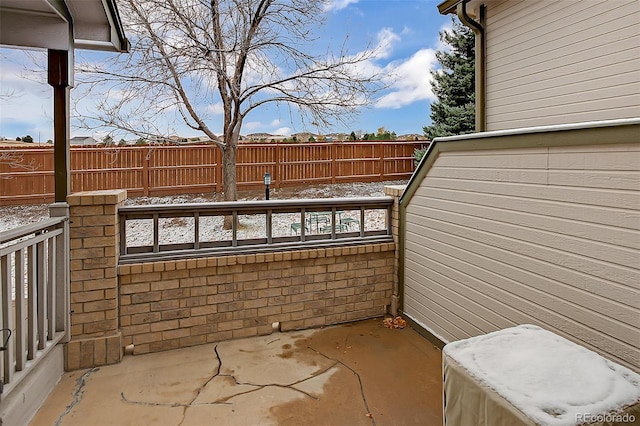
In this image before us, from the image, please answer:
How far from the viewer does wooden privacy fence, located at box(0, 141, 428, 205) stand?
534 centimetres

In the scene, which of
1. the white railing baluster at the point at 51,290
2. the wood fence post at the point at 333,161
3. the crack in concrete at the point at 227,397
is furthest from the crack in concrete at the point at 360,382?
the wood fence post at the point at 333,161

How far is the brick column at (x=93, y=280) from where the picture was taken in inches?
124

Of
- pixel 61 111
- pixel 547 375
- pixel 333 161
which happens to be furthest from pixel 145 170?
pixel 547 375

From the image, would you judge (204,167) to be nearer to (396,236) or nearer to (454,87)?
(396,236)

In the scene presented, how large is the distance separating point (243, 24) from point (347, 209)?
5328 millimetres

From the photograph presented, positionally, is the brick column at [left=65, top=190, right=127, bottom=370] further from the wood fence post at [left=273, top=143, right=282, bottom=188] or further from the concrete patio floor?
the wood fence post at [left=273, top=143, right=282, bottom=188]

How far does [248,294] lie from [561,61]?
4.14 meters

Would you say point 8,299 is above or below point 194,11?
below

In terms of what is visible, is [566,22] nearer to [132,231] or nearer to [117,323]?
[132,231]

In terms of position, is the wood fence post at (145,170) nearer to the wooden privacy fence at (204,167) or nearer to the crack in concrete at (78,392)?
the wooden privacy fence at (204,167)

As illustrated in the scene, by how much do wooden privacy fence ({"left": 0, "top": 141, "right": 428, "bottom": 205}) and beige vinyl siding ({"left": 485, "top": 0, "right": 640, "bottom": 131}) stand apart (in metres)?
4.45

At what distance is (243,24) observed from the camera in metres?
7.49

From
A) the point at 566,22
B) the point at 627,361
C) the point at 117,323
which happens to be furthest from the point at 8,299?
the point at 566,22

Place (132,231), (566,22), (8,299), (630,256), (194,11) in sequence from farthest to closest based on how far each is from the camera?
1. (194,11)
2. (566,22)
3. (132,231)
4. (8,299)
5. (630,256)
